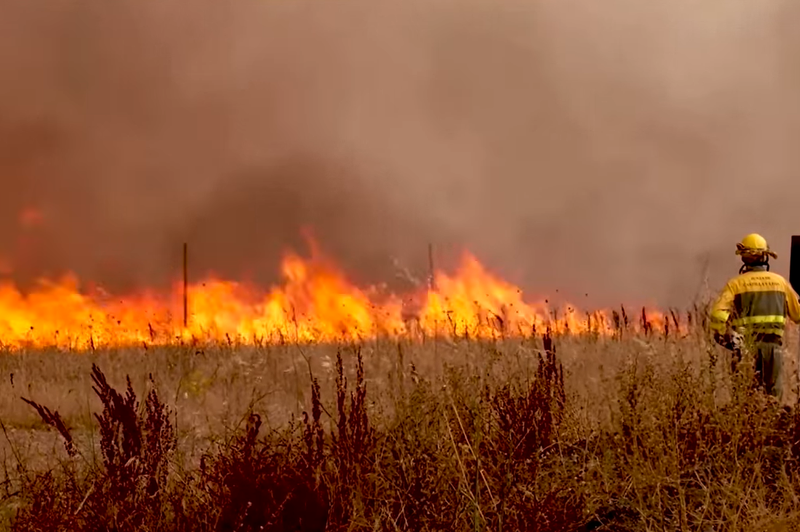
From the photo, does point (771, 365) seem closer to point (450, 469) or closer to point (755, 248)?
point (755, 248)

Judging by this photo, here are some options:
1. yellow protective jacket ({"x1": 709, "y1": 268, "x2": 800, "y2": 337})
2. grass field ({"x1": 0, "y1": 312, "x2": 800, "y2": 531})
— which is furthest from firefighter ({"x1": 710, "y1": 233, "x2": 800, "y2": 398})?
grass field ({"x1": 0, "y1": 312, "x2": 800, "y2": 531})

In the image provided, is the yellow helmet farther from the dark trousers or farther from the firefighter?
the dark trousers

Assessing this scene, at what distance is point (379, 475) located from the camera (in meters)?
4.63

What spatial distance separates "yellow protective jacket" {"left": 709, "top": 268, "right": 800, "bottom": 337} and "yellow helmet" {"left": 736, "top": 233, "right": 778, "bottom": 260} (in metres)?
0.24

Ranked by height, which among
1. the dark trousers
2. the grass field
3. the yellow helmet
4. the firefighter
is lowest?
the grass field

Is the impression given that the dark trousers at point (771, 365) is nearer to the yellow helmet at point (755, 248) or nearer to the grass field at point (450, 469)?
the yellow helmet at point (755, 248)

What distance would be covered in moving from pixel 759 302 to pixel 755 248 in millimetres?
576

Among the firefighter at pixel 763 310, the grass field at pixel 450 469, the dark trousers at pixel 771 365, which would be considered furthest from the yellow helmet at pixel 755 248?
the grass field at pixel 450 469

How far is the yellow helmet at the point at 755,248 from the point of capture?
27.9ft

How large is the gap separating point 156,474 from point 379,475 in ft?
3.65

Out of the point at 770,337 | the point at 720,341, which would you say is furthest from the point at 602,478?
the point at 770,337

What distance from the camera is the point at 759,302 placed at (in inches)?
323

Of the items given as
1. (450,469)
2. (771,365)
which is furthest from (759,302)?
(450,469)

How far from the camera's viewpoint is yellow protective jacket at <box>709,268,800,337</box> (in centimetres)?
817
